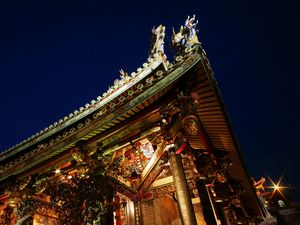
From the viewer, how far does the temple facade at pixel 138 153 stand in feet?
17.1

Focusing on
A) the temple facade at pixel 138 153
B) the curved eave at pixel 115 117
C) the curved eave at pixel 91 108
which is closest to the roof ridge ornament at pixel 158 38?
the temple facade at pixel 138 153

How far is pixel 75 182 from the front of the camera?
547 cm

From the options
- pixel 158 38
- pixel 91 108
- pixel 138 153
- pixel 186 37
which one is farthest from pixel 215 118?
pixel 91 108

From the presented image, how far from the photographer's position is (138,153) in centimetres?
771

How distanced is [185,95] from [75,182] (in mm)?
3659

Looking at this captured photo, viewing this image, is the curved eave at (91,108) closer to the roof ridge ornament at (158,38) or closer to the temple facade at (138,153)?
the temple facade at (138,153)

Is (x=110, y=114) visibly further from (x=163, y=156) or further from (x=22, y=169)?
(x=22, y=169)

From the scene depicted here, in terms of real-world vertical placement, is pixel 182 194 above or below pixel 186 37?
below

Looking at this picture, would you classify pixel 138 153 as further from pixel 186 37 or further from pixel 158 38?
pixel 158 38

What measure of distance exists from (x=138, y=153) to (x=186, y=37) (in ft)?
14.2

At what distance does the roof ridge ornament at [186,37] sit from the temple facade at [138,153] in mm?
29

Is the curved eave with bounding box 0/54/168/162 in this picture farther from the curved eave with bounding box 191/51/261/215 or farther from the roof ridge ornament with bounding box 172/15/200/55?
the curved eave with bounding box 191/51/261/215

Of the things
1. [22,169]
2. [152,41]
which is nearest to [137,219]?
[22,169]

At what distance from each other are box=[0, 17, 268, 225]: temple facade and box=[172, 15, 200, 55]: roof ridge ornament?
0.10 ft
